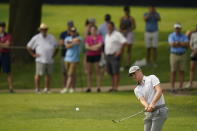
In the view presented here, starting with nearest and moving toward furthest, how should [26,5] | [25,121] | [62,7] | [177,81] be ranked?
[25,121] < [177,81] < [26,5] < [62,7]

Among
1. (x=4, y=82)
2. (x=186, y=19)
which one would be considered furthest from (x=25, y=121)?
(x=186, y=19)

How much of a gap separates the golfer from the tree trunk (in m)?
16.9

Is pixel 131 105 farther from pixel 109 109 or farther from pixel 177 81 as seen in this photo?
pixel 177 81

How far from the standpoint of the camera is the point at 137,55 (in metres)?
35.1

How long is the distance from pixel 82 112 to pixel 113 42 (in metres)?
4.96

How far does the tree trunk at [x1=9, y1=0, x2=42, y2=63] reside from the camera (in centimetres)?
3198

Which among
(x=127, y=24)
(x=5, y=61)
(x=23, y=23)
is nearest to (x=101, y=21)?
(x=23, y=23)

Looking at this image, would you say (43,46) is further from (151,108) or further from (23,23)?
(151,108)

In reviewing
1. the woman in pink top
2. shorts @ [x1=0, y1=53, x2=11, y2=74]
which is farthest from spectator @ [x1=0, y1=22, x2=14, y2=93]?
the woman in pink top

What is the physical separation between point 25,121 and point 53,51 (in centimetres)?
675

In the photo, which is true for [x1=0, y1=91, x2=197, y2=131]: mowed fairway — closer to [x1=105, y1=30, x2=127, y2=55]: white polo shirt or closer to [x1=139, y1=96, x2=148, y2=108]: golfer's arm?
[x1=105, y1=30, x2=127, y2=55]: white polo shirt

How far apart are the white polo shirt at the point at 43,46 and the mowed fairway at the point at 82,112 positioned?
4.67 feet

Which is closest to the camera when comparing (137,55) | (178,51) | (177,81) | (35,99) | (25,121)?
(25,121)

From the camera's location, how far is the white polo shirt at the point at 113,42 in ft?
86.1
